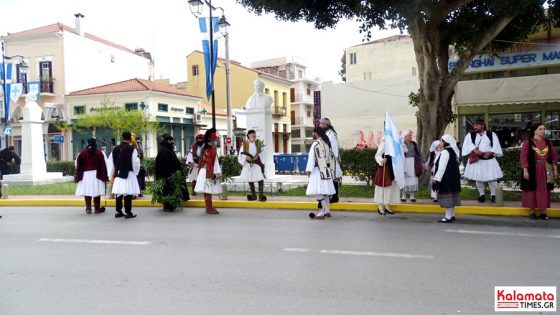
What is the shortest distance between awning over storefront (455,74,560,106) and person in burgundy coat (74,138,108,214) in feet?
54.8

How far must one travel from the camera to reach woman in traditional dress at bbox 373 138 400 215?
32.6ft

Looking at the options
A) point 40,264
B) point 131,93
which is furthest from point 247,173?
point 131,93

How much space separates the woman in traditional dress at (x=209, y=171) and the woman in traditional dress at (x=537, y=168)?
640cm

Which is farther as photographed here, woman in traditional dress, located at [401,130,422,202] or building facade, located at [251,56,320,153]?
building facade, located at [251,56,320,153]

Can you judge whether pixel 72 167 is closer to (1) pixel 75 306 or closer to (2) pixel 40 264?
(2) pixel 40 264

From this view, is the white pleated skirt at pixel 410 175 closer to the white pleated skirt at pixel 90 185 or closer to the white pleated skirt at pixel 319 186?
the white pleated skirt at pixel 319 186

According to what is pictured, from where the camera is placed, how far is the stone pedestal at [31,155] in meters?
19.1

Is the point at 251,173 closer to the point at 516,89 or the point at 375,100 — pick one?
the point at 516,89

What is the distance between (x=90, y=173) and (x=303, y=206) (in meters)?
5.16

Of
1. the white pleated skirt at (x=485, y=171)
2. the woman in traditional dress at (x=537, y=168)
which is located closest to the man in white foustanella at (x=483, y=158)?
the white pleated skirt at (x=485, y=171)

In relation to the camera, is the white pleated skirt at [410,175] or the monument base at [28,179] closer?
the white pleated skirt at [410,175]

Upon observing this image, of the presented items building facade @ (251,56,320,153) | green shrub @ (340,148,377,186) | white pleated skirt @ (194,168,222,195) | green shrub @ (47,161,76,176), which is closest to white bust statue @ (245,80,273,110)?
green shrub @ (340,148,377,186)

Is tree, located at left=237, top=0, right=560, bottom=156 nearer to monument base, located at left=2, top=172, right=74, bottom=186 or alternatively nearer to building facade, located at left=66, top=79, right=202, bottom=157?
monument base, located at left=2, top=172, right=74, bottom=186

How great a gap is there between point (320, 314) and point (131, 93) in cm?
3645
